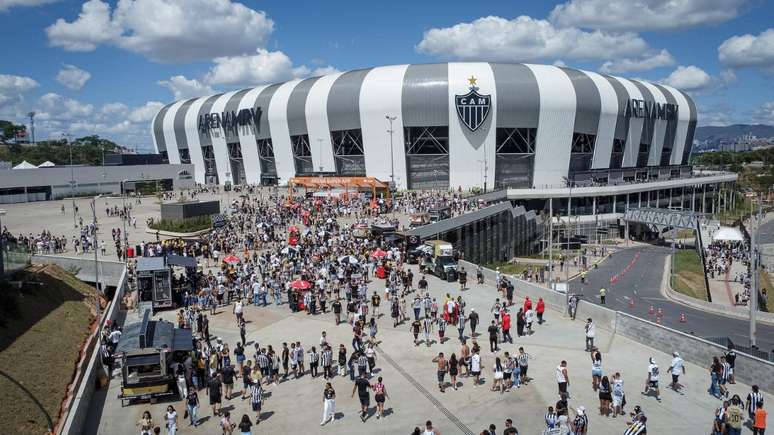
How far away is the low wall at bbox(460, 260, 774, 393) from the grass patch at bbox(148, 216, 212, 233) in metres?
26.4

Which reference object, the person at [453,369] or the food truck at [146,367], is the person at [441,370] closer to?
the person at [453,369]

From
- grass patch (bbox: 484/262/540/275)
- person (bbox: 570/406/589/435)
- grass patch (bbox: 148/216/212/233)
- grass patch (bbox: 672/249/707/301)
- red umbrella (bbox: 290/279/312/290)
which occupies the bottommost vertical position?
grass patch (bbox: 672/249/707/301)

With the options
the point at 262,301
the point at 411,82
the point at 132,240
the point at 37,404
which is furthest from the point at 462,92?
the point at 37,404

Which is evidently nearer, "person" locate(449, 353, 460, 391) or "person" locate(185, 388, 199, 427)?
"person" locate(185, 388, 199, 427)

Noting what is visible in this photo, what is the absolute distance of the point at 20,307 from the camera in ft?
62.9

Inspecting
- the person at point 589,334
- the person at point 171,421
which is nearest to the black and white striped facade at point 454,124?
the person at point 589,334

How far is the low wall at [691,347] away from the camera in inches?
567

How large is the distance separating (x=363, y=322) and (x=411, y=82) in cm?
5379

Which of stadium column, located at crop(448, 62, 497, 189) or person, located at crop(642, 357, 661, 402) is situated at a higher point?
stadium column, located at crop(448, 62, 497, 189)

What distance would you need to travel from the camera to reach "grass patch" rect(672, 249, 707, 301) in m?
40.9

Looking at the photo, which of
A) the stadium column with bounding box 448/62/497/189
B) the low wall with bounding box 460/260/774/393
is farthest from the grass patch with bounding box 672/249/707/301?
the stadium column with bounding box 448/62/497/189

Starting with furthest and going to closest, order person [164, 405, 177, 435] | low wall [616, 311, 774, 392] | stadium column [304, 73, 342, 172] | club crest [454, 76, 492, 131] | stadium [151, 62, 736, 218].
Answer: stadium column [304, 73, 342, 172] < stadium [151, 62, 736, 218] < club crest [454, 76, 492, 131] < low wall [616, 311, 774, 392] < person [164, 405, 177, 435]

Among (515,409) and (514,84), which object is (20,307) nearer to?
(515,409)

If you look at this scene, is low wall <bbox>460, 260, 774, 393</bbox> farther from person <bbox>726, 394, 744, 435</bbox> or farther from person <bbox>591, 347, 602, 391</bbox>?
person <bbox>591, 347, 602, 391</bbox>
